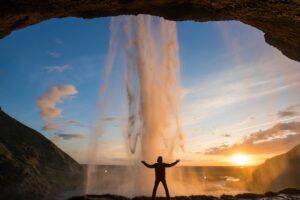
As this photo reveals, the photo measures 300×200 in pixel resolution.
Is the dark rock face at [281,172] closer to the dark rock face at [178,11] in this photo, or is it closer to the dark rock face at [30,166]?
the dark rock face at [178,11]

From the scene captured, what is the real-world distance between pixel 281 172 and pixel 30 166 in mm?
72789

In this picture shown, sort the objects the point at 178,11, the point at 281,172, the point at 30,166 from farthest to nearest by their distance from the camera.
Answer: the point at 30,166 < the point at 281,172 < the point at 178,11

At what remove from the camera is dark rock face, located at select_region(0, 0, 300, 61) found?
9.41 metres

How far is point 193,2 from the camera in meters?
11.4

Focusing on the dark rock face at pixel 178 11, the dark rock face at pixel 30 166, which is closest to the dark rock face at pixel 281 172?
the dark rock face at pixel 178 11

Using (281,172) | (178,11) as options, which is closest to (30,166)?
(281,172)

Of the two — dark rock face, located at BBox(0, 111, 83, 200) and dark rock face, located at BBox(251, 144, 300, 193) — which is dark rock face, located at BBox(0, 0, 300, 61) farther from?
dark rock face, located at BBox(0, 111, 83, 200)

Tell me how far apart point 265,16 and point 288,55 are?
6.27 meters

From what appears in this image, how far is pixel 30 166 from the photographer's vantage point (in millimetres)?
85312

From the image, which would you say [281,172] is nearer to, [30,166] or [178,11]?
[178,11]

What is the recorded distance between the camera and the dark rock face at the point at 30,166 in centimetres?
7081

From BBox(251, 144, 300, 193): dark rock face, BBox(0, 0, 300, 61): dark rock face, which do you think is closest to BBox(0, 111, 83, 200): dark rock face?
BBox(251, 144, 300, 193): dark rock face

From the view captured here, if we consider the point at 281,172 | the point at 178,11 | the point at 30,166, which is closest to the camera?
the point at 178,11

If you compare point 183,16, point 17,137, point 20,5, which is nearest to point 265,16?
point 183,16
